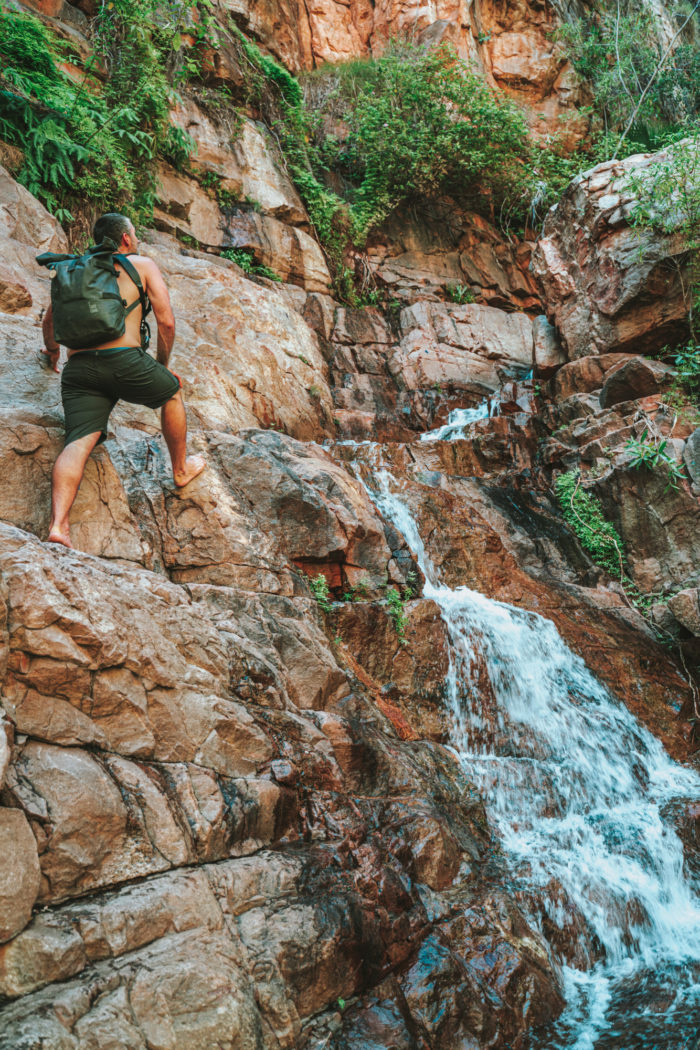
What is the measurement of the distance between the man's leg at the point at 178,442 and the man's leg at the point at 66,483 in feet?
2.09

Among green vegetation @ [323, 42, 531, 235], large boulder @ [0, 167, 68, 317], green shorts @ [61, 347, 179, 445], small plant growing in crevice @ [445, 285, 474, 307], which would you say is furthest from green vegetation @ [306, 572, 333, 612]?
green vegetation @ [323, 42, 531, 235]

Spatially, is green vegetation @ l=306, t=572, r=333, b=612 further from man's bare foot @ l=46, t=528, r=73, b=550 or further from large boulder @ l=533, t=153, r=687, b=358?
large boulder @ l=533, t=153, r=687, b=358

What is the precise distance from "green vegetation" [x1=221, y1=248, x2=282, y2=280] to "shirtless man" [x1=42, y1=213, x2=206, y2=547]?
27.9 feet

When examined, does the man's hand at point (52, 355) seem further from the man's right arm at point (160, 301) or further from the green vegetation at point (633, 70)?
the green vegetation at point (633, 70)

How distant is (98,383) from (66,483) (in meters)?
0.63

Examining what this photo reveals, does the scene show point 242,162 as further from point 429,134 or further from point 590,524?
point 590,524

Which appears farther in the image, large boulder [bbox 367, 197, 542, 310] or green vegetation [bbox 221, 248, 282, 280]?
large boulder [bbox 367, 197, 542, 310]

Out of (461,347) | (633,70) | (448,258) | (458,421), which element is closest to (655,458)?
(458,421)

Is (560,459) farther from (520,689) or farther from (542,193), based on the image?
(542,193)

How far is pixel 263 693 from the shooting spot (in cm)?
380

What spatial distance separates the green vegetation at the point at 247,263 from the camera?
1192 centimetres

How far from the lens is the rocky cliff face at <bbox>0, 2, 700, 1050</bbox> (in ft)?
7.84

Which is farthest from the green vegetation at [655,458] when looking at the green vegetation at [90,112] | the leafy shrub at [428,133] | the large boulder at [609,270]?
the leafy shrub at [428,133]

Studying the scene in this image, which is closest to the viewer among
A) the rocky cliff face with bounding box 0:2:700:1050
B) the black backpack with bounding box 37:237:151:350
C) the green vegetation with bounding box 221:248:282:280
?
the rocky cliff face with bounding box 0:2:700:1050
